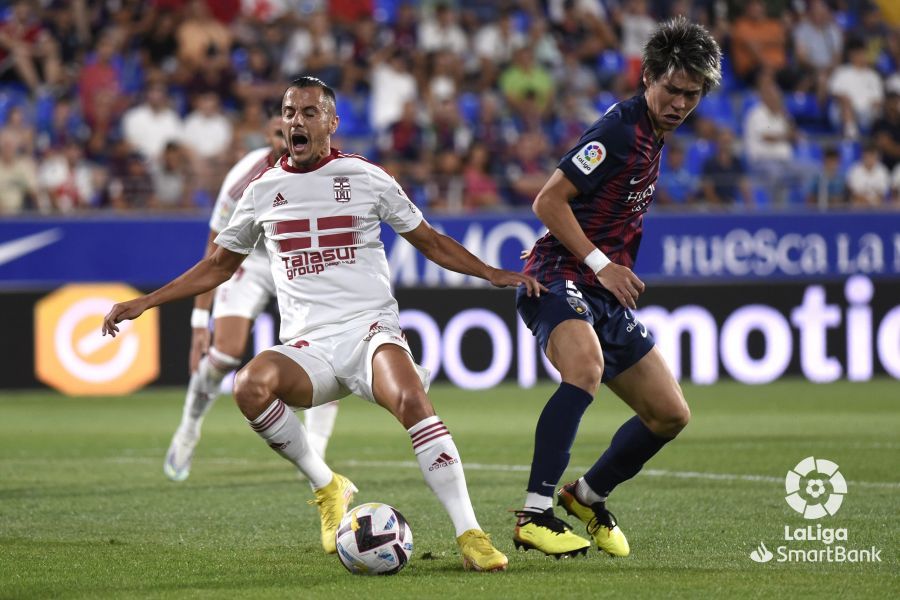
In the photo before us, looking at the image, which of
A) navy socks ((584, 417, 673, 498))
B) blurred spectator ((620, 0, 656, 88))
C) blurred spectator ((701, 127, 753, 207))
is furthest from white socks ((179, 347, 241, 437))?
blurred spectator ((620, 0, 656, 88))

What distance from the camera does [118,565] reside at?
6.07 meters

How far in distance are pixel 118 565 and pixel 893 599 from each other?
309 centimetres

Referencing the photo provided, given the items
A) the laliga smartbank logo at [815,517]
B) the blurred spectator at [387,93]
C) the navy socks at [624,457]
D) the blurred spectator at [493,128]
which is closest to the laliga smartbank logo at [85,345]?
the blurred spectator at [387,93]

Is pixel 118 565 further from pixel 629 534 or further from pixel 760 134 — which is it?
pixel 760 134

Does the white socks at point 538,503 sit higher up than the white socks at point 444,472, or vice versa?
Answer: the white socks at point 444,472

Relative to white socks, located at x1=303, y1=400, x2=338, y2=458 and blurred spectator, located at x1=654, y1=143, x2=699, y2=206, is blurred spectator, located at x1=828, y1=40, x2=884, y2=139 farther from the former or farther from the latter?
white socks, located at x1=303, y1=400, x2=338, y2=458

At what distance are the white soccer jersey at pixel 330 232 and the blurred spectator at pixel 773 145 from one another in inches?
480

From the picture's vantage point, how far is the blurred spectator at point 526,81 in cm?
1898

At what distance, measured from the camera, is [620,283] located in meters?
6.11

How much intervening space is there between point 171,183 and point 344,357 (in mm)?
11039

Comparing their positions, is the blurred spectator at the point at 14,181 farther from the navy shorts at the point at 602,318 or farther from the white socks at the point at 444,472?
the white socks at the point at 444,472

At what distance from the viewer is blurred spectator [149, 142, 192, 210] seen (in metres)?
16.8

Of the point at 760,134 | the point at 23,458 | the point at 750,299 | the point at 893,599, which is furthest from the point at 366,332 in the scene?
the point at 760,134

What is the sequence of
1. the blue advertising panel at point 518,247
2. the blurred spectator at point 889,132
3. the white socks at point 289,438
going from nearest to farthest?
the white socks at point 289,438 → the blue advertising panel at point 518,247 → the blurred spectator at point 889,132
